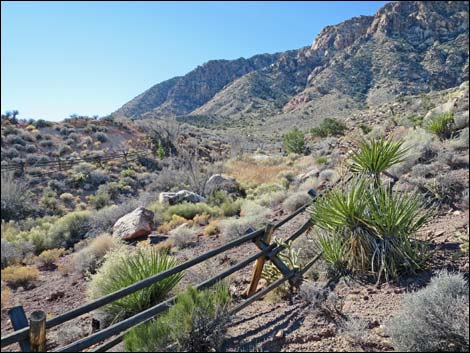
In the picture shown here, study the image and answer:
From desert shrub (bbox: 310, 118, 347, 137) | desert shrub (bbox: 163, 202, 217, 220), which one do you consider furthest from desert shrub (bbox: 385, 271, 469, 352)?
desert shrub (bbox: 310, 118, 347, 137)

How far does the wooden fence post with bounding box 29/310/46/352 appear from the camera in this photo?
273 cm

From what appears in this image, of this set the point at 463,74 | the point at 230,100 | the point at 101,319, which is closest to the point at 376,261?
the point at 101,319

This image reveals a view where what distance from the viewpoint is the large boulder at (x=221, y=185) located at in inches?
597

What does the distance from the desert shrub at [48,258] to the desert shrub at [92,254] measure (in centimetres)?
38

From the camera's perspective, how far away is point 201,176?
1648 centimetres

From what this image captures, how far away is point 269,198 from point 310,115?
56080mm

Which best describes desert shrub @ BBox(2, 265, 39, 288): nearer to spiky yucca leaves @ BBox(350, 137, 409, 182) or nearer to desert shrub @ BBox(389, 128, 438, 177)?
spiky yucca leaves @ BBox(350, 137, 409, 182)

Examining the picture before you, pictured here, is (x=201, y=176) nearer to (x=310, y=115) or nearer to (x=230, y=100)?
(x=310, y=115)

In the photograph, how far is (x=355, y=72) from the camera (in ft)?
247

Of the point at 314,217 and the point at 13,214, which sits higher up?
the point at 13,214

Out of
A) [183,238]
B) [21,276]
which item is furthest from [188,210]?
[21,276]

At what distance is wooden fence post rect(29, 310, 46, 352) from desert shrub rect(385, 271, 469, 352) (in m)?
3.12

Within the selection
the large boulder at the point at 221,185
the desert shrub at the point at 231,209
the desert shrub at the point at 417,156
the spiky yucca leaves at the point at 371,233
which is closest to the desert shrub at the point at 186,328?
the spiky yucca leaves at the point at 371,233

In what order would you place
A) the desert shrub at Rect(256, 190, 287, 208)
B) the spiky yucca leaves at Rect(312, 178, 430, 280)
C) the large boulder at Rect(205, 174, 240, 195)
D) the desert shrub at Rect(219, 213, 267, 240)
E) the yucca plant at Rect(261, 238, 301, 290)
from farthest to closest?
the large boulder at Rect(205, 174, 240, 195) < the desert shrub at Rect(256, 190, 287, 208) < the desert shrub at Rect(219, 213, 267, 240) < the yucca plant at Rect(261, 238, 301, 290) < the spiky yucca leaves at Rect(312, 178, 430, 280)
